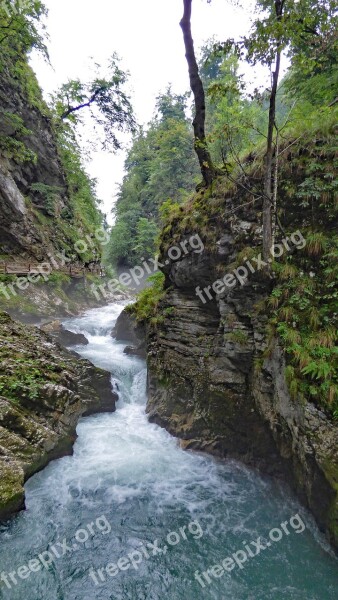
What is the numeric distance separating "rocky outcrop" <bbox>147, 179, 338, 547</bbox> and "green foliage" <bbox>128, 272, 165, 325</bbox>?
71 centimetres

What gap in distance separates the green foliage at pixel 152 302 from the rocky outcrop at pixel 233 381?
0.71 meters

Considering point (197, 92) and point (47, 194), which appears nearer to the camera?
point (197, 92)

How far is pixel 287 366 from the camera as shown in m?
6.03

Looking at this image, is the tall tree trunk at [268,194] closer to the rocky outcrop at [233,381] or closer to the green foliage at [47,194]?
the rocky outcrop at [233,381]

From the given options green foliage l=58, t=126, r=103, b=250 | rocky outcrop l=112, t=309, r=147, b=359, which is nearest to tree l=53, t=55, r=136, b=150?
green foliage l=58, t=126, r=103, b=250

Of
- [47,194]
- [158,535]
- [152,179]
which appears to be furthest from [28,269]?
[152,179]

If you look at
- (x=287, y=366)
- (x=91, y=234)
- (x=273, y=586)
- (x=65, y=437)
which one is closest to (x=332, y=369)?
(x=287, y=366)

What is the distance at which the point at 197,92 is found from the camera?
29.5ft

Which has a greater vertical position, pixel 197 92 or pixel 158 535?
pixel 197 92

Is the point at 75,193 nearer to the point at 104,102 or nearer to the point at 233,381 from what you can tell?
the point at 104,102

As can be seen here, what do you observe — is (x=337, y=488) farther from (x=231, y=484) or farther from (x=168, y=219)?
(x=168, y=219)

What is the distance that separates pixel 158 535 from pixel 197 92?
11459 mm

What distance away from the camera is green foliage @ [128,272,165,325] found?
11.5 metres

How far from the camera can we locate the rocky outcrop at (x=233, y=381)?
562 centimetres
